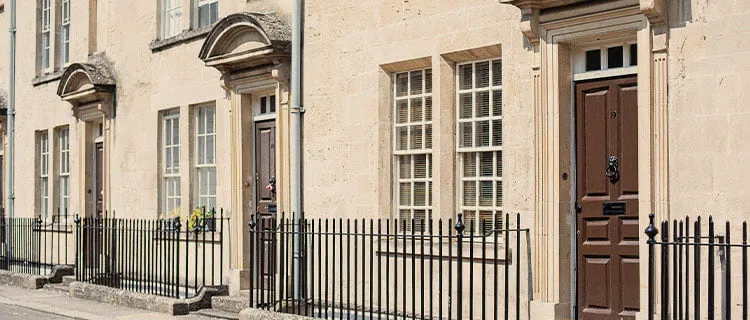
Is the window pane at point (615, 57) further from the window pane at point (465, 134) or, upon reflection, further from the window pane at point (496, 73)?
the window pane at point (465, 134)

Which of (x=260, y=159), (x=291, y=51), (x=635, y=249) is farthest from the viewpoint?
(x=260, y=159)

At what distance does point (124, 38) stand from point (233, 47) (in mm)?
4076

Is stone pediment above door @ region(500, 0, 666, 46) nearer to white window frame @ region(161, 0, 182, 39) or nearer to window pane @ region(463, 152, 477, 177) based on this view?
window pane @ region(463, 152, 477, 177)

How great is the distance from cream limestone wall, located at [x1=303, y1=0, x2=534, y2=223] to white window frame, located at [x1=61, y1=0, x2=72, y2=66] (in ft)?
27.0

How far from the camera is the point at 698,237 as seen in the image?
26.6ft

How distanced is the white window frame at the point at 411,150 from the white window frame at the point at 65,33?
9837mm

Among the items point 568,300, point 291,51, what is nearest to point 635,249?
point 568,300

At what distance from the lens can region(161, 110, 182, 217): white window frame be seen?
55.3ft

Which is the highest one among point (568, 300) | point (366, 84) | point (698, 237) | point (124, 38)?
point (124, 38)

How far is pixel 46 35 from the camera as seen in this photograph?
69.8ft

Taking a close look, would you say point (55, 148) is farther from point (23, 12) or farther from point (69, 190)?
point (23, 12)

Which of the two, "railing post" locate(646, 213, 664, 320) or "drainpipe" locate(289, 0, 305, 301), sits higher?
"drainpipe" locate(289, 0, 305, 301)

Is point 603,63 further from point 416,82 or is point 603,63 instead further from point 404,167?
point 404,167

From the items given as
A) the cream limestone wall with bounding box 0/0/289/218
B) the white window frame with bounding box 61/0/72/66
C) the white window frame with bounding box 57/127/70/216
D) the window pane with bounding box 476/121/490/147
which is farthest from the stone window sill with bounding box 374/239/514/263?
the white window frame with bounding box 61/0/72/66
